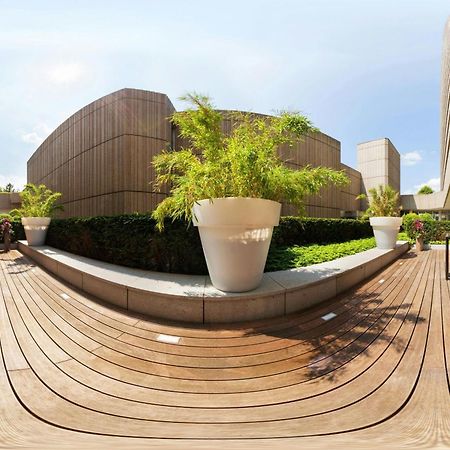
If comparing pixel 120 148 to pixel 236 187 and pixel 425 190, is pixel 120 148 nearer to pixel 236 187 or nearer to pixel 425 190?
pixel 236 187

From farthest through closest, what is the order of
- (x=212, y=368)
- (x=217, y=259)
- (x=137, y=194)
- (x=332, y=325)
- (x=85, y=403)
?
(x=137, y=194) → (x=217, y=259) → (x=332, y=325) → (x=212, y=368) → (x=85, y=403)

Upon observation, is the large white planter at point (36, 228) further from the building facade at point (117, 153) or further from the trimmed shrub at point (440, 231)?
the trimmed shrub at point (440, 231)

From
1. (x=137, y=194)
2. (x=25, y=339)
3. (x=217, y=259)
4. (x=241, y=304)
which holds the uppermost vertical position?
(x=137, y=194)

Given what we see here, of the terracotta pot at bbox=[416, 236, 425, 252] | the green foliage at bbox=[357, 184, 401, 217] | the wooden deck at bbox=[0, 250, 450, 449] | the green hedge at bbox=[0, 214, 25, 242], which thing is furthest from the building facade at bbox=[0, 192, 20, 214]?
the terracotta pot at bbox=[416, 236, 425, 252]

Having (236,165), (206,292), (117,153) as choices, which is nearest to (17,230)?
(117,153)

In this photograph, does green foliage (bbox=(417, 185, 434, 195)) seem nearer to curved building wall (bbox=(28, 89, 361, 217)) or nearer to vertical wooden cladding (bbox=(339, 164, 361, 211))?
vertical wooden cladding (bbox=(339, 164, 361, 211))

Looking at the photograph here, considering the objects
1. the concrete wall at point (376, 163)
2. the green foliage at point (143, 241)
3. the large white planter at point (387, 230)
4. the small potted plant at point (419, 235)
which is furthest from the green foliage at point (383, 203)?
the concrete wall at point (376, 163)

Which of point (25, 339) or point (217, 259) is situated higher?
point (217, 259)

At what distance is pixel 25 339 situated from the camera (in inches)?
96.5

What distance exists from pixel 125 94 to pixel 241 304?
33.7 feet

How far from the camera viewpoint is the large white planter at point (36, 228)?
8727 mm

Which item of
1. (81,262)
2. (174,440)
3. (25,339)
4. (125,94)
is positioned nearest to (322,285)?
(174,440)

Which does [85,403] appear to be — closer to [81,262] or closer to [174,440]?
[174,440]

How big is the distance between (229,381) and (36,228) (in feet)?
31.6
